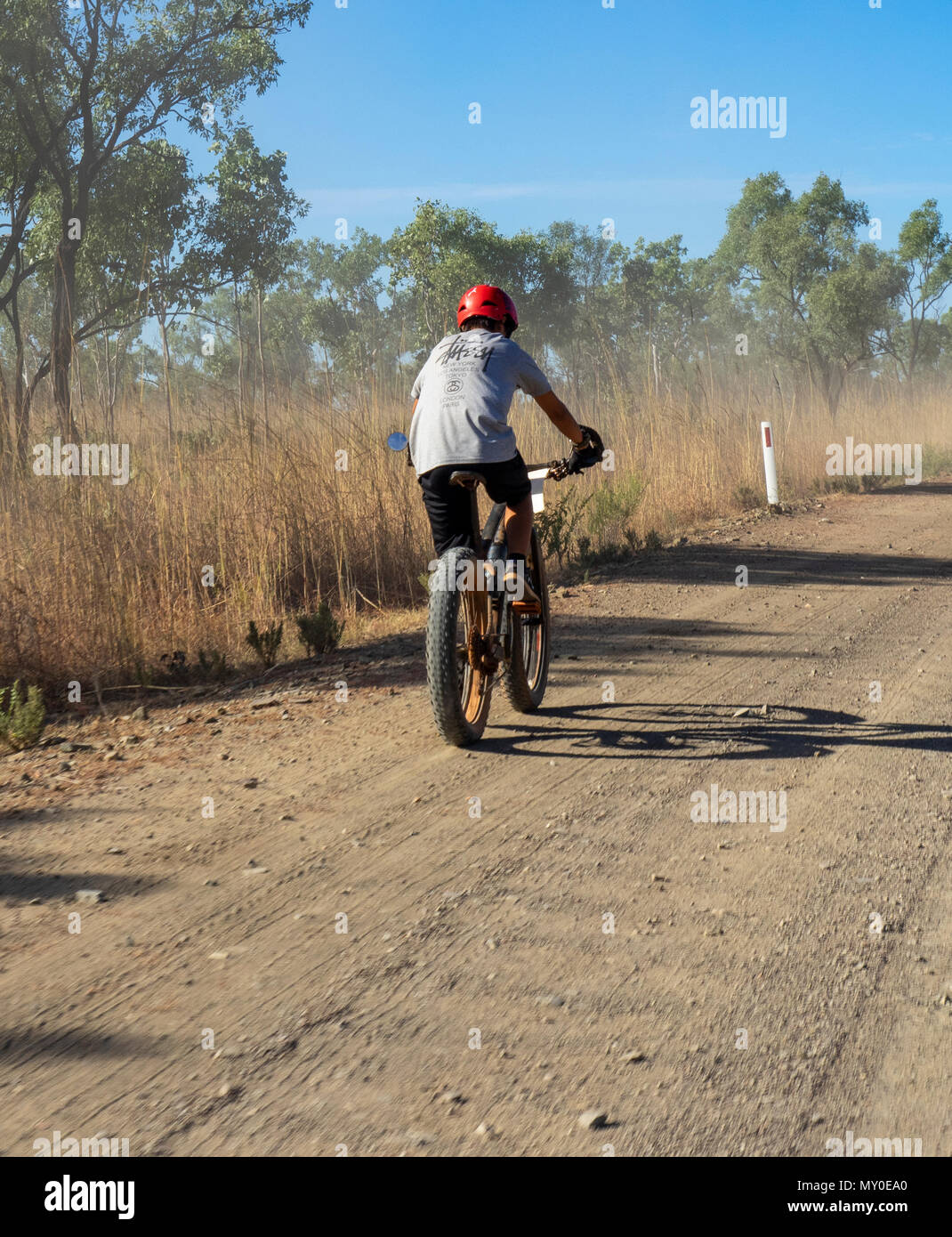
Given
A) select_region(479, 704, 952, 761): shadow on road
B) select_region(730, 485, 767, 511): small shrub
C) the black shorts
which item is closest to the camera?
the black shorts

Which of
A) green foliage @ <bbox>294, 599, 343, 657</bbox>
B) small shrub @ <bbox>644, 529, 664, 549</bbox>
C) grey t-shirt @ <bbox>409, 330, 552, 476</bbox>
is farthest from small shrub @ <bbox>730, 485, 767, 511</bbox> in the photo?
grey t-shirt @ <bbox>409, 330, 552, 476</bbox>

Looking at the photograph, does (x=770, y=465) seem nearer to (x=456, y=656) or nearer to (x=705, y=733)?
(x=705, y=733)

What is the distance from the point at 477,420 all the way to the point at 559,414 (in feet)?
1.94

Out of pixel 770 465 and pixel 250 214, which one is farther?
pixel 250 214

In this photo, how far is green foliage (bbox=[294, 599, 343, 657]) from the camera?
7.27 m

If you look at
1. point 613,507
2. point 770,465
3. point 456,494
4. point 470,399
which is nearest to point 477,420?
point 470,399

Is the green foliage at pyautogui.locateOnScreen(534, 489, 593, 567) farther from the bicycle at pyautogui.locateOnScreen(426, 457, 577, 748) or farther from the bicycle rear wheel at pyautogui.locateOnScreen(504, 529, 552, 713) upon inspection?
the bicycle at pyautogui.locateOnScreen(426, 457, 577, 748)

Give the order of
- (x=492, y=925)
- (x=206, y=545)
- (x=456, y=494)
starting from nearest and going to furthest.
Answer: (x=492, y=925) < (x=456, y=494) < (x=206, y=545)

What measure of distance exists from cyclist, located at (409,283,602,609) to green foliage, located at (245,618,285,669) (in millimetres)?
2157

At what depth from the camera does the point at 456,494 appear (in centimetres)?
499

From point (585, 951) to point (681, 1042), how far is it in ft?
1.73

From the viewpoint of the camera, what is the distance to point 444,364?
490cm
